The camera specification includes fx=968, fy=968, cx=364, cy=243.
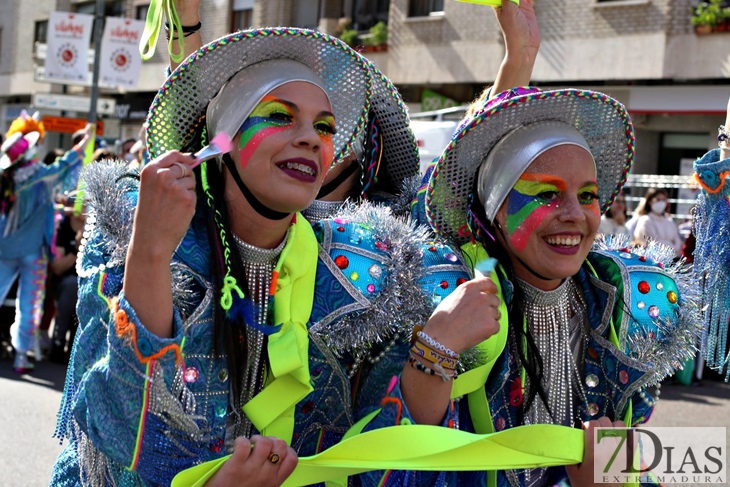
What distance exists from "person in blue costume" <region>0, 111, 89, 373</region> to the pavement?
433 millimetres

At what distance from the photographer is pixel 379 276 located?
2338 millimetres

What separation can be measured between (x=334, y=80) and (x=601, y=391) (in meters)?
1.09

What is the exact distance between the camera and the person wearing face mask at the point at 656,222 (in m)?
9.53

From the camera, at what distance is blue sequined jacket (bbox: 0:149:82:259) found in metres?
8.28

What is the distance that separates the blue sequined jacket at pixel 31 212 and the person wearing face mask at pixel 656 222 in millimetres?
5360

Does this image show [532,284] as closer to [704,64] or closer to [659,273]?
[659,273]

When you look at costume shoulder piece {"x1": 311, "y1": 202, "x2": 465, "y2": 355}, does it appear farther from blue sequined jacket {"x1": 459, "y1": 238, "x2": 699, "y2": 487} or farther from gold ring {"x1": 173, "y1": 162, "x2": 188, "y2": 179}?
gold ring {"x1": 173, "y1": 162, "x2": 188, "y2": 179}

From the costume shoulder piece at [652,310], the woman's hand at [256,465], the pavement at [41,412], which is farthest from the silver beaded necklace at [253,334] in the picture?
the pavement at [41,412]

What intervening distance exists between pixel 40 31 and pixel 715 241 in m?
33.6

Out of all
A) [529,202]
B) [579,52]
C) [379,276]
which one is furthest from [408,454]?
[579,52]

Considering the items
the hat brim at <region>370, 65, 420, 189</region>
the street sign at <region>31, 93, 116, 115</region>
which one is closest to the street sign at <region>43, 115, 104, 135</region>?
the street sign at <region>31, 93, 116, 115</region>

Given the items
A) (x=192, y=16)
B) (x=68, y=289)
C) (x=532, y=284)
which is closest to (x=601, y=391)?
(x=532, y=284)

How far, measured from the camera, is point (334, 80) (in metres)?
2.53

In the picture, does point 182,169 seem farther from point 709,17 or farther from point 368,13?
point 368,13
